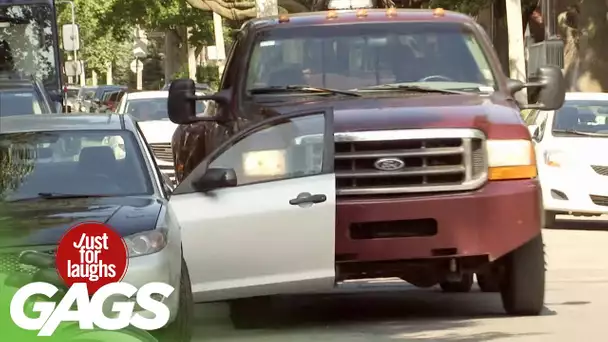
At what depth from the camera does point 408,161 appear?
10.4 metres

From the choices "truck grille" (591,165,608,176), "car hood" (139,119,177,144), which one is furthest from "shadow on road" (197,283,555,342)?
"car hood" (139,119,177,144)

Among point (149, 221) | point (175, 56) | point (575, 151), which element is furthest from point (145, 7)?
point (149, 221)

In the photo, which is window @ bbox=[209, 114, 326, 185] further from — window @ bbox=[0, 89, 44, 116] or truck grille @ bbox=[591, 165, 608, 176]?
truck grille @ bbox=[591, 165, 608, 176]

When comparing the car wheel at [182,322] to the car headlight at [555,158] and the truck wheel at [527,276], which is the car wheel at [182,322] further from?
the car headlight at [555,158]

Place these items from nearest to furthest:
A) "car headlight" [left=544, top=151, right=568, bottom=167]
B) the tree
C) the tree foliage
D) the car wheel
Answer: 1. the car wheel
2. "car headlight" [left=544, top=151, right=568, bottom=167]
3. the tree foliage
4. the tree

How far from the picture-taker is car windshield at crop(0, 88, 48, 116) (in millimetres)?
15000

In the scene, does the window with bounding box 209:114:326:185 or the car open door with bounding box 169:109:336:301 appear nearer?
the car open door with bounding box 169:109:336:301

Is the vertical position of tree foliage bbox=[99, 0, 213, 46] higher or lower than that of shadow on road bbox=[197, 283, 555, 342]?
higher

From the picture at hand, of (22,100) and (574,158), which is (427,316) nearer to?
(22,100)

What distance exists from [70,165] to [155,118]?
45.5 ft

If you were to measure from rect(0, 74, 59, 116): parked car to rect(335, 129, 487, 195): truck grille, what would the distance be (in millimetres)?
5287

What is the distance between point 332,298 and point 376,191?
271cm
